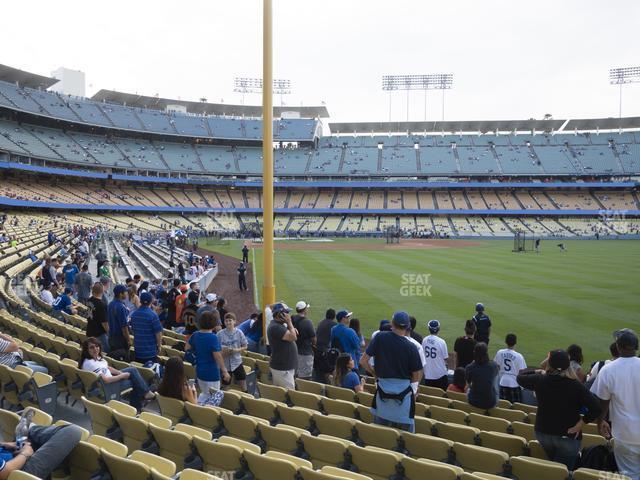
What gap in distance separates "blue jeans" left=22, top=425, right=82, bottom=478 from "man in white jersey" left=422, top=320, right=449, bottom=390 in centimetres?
556

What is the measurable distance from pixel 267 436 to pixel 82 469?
1.71 m

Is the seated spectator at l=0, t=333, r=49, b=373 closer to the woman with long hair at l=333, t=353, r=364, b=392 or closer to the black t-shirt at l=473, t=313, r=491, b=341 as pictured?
the woman with long hair at l=333, t=353, r=364, b=392

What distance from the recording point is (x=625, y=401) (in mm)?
4277

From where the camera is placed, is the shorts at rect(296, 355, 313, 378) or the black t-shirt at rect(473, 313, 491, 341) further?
the black t-shirt at rect(473, 313, 491, 341)

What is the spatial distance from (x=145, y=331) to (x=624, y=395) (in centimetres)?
632

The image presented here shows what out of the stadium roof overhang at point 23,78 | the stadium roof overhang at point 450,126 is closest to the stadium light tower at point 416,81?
Answer: the stadium roof overhang at point 450,126

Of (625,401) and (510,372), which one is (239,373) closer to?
(510,372)

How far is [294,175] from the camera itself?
3260 inches

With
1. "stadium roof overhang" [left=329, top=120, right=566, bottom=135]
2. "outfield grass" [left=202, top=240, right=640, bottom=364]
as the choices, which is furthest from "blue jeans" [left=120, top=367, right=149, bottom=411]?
"stadium roof overhang" [left=329, top=120, right=566, bottom=135]

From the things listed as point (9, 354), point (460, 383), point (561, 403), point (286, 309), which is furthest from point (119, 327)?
point (561, 403)

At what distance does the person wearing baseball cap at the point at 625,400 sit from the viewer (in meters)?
Answer: 4.24

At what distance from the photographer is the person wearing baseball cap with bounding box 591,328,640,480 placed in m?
4.24

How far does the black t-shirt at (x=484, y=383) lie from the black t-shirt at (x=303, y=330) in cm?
246

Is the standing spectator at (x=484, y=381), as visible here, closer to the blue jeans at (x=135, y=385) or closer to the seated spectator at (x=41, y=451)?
the blue jeans at (x=135, y=385)
